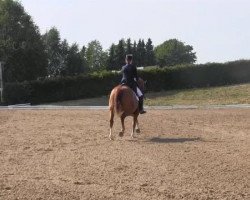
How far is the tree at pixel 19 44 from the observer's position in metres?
56.9

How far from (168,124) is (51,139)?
206 inches

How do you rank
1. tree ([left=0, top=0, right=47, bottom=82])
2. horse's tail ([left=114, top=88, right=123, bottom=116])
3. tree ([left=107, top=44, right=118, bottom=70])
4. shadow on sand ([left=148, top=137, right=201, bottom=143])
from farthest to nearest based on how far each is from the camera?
tree ([left=107, top=44, right=118, bottom=70]), tree ([left=0, top=0, right=47, bottom=82]), horse's tail ([left=114, top=88, right=123, bottom=116]), shadow on sand ([left=148, top=137, right=201, bottom=143])

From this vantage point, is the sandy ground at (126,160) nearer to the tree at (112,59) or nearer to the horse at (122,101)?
the horse at (122,101)

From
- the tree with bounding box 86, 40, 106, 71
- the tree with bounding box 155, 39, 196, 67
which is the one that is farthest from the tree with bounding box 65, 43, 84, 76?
the tree with bounding box 155, 39, 196, 67

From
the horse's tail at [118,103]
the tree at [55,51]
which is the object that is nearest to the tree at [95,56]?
the tree at [55,51]

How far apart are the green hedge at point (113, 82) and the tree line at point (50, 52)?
1113 cm

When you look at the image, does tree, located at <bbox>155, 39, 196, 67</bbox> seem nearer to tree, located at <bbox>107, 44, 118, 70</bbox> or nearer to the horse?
tree, located at <bbox>107, 44, 118, 70</bbox>

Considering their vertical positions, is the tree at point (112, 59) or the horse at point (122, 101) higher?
the tree at point (112, 59)

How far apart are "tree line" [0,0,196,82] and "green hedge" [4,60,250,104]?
11.1 meters

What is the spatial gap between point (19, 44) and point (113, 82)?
44.8 ft

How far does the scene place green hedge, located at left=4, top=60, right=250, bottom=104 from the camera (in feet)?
140

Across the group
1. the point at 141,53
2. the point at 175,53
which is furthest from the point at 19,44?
the point at 175,53

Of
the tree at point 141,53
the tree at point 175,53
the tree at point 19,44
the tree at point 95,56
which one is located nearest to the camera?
the tree at point 19,44

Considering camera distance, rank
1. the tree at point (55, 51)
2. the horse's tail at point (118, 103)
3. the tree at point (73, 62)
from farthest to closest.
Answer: the tree at point (73, 62)
the tree at point (55, 51)
the horse's tail at point (118, 103)
